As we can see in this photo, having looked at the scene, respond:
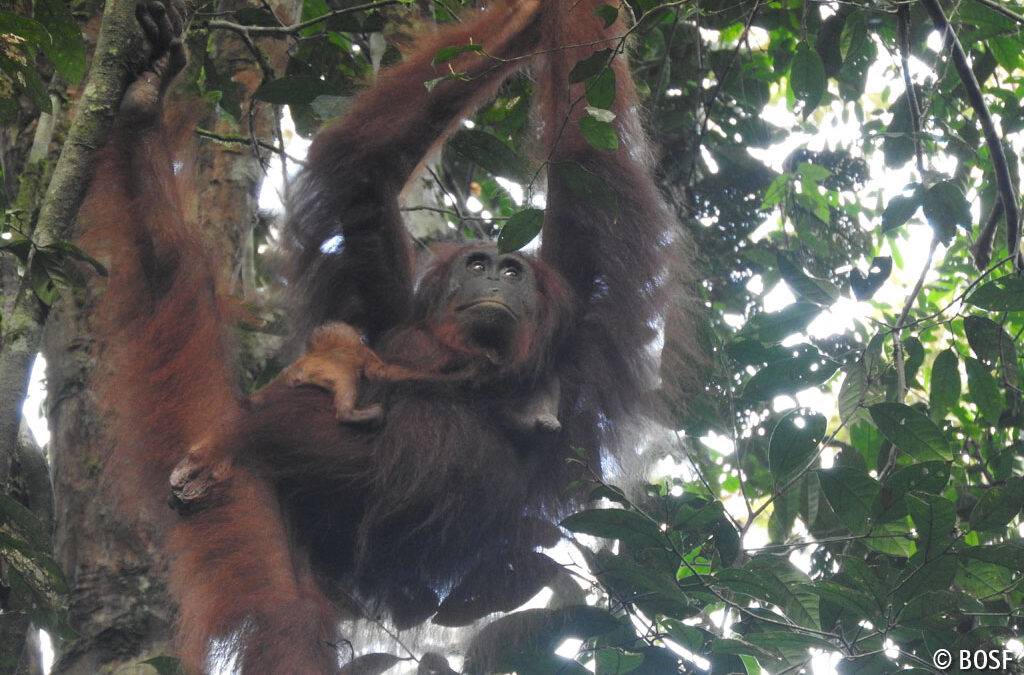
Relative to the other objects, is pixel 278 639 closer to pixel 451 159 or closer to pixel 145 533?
pixel 145 533

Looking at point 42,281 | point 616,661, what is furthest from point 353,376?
point 616,661

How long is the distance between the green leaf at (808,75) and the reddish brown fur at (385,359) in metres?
0.69

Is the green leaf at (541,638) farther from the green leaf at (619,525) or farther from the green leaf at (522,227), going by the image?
the green leaf at (522,227)

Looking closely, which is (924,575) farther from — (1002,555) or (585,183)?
(585,183)

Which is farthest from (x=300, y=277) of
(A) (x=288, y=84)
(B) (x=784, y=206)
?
(B) (x=784, y=206)

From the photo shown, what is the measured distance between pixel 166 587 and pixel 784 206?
3.28m

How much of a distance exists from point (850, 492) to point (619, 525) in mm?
679

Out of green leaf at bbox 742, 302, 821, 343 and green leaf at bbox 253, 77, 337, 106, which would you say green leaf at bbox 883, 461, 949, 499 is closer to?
green leaf at bbox 742, 302, 821, 343

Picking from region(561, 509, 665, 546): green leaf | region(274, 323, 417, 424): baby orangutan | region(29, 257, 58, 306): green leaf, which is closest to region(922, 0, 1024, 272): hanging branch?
region(561, 509, 665, 546): green leaf

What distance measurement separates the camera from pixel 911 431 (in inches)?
123

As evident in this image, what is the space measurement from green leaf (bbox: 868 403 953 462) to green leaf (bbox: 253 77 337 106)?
2164mm

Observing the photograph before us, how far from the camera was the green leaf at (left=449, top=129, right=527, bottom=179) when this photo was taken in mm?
4016

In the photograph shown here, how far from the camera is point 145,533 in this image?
12.0 ft

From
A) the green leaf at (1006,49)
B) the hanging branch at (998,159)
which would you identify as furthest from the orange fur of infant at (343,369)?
the green leaf at (1006,49)
